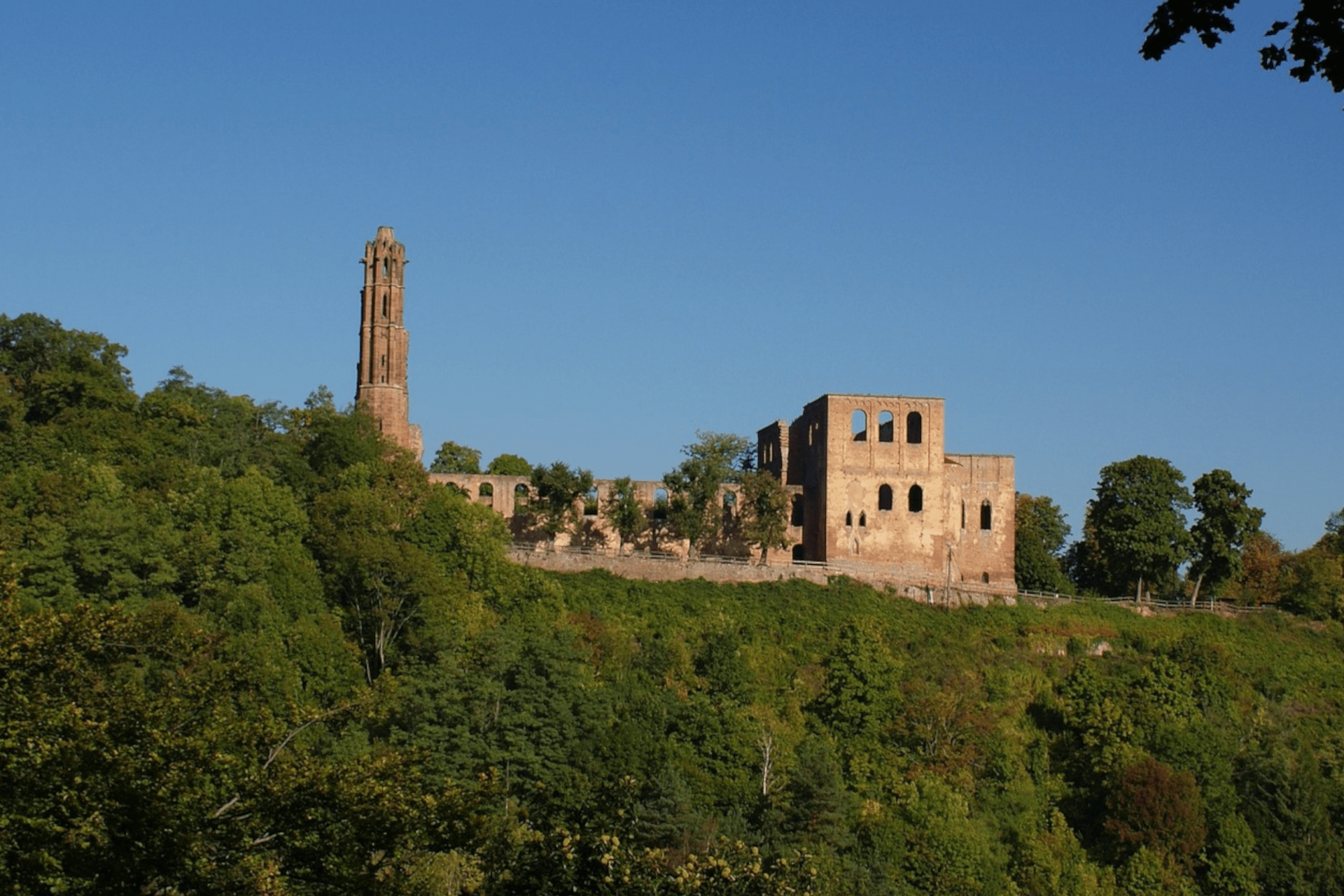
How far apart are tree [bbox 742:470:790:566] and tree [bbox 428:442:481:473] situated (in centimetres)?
1856

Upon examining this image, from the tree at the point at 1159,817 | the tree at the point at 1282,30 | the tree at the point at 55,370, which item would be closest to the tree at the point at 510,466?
the tree at the point at 55,370

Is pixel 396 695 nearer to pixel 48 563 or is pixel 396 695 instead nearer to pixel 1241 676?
pixel 48 563

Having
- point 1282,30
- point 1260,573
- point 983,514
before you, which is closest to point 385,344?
point 983,514

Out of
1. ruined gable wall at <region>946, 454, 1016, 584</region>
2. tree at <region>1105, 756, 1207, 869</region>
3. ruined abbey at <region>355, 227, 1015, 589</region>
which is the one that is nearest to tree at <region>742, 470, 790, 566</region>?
ruined abbey at <region>355, 227, 1015, 589</region>

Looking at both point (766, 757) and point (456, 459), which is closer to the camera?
point (766, 757)

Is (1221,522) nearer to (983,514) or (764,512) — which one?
(983,514)

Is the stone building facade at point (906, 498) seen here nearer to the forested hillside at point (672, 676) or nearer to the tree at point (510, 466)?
the forested hillside at point (672, 676)

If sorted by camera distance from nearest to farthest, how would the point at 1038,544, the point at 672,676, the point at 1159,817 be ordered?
the point at 1159,817 < the point at 672,676 < the point at 1038,544

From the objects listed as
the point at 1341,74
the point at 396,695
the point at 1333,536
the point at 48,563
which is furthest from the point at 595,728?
the point at 1333,536

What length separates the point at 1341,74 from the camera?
10570 millimetres

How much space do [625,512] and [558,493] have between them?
2176 millimetres

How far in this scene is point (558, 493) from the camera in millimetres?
57906

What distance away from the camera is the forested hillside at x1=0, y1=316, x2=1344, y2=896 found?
42.0m

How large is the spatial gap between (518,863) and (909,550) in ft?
112
